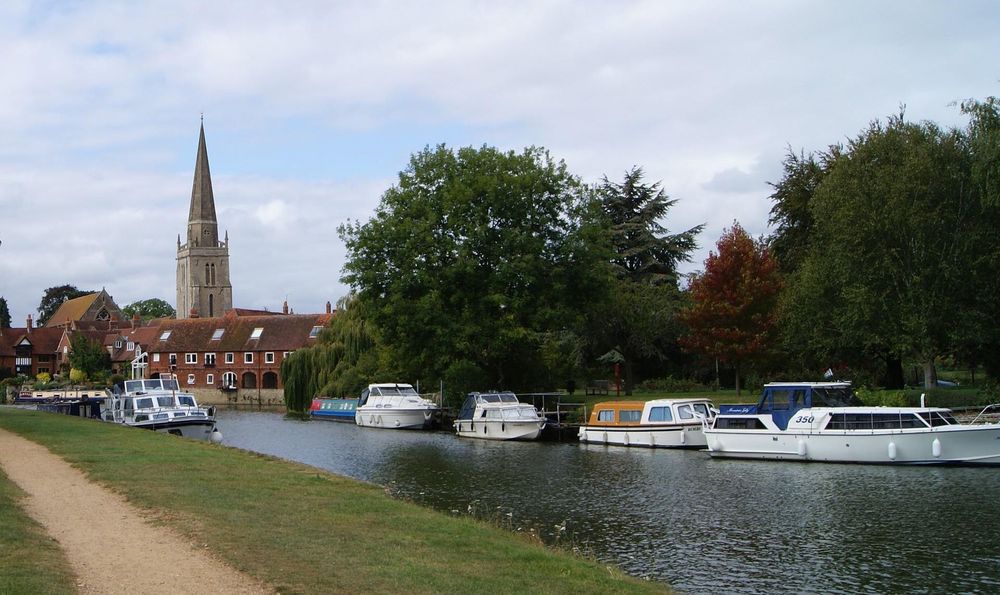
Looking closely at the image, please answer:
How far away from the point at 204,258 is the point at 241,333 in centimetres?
6634

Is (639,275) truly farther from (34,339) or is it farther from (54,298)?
(54,298)

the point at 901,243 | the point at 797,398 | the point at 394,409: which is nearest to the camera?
the point at 797,398

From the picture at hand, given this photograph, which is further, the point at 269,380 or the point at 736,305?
the point at 269,380

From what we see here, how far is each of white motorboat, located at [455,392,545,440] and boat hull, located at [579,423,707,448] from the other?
4.86m

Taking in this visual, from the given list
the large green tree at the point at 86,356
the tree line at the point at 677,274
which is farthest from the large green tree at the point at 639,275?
the large green tree at the point at 86,356

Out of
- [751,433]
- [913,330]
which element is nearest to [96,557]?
[751,433]

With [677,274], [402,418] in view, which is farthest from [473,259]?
[677,274]

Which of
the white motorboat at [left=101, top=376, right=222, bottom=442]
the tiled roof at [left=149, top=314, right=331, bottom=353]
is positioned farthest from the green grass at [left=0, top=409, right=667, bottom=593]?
the tiled roof at [left=149, top=314, right=331, bottom=353]

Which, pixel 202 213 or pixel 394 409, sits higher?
pixel 202 213

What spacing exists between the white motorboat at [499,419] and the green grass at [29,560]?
3069cm

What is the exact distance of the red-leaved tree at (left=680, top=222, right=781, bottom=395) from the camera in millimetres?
49812

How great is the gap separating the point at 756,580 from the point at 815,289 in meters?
30.2

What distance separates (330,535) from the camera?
1596 centimetres

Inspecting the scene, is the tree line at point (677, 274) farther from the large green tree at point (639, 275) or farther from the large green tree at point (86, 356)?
the large green tree at point (86, 356)
